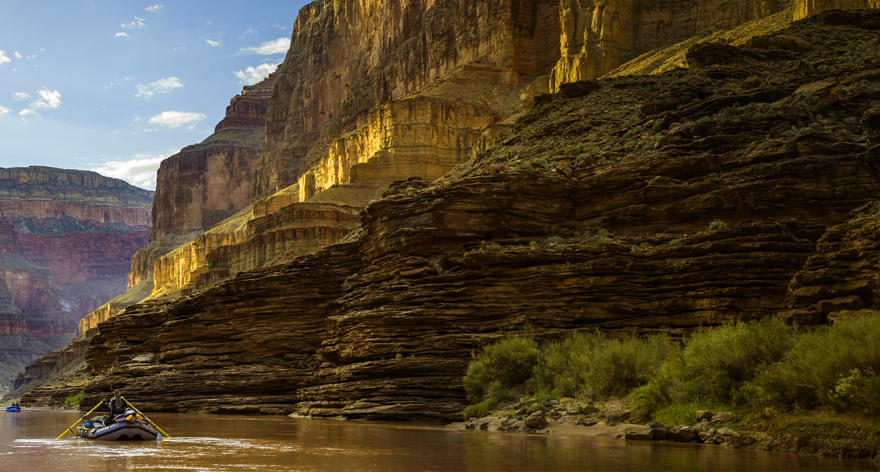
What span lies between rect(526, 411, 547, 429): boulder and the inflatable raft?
11.3m

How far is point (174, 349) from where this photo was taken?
54.3 metres

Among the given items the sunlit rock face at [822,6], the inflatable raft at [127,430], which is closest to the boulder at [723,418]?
the inflatable raft at [127,430]

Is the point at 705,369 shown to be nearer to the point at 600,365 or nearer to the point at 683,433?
the point at 683,433

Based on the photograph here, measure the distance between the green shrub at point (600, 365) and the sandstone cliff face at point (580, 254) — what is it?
2483mm

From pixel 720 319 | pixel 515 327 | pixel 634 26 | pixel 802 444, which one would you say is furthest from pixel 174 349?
pixel 634 26

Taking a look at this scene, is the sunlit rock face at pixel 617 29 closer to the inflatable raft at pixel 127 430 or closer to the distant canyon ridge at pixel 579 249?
the distant canyon ridge at pixel 579 249

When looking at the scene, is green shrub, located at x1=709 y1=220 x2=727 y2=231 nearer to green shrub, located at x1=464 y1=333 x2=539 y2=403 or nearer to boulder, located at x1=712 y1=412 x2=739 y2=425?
green shrub, located at x1=464 y1=333 x2=539 y2=403

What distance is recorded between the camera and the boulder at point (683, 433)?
23.1 meters

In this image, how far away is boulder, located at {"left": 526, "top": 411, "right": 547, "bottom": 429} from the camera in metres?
29.0

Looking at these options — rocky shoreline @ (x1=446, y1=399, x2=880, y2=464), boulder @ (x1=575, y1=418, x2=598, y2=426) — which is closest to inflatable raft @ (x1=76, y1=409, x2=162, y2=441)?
rocky shoreline @ (x1=446, y1=399, x2=880, y2=464)

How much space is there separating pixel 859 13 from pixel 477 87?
6938 cm

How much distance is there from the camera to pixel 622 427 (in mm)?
26172

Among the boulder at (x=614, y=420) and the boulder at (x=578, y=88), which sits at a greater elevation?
the boulder at (x=578, y=88)

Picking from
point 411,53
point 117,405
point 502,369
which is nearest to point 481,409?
point 502,369
